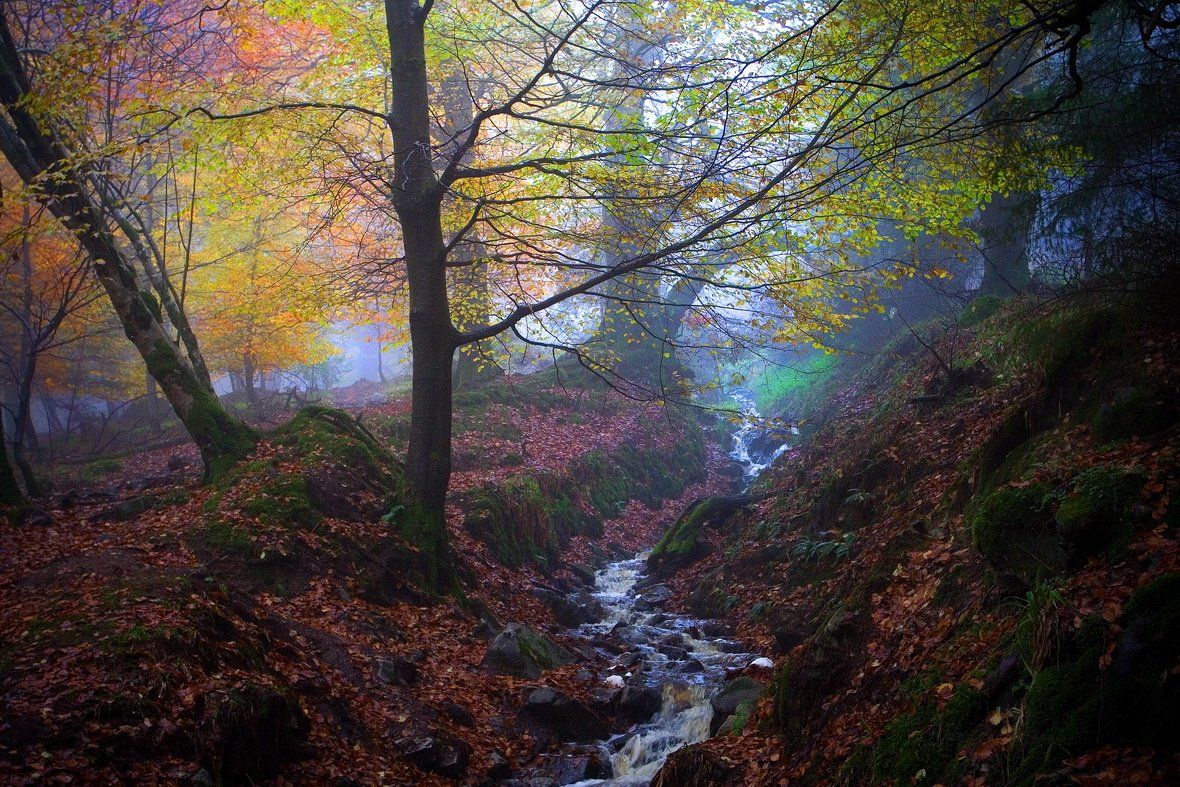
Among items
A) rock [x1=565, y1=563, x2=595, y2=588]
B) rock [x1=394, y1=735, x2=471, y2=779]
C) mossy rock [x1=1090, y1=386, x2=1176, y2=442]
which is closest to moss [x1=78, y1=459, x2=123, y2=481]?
rock [x1=565, y1=563, x2=595, y2=588]

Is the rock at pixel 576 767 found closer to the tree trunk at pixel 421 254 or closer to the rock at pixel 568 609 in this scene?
the tree trunk at pixel 421 254

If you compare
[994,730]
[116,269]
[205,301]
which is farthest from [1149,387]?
[205,301]

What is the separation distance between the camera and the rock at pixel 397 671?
6590 mm

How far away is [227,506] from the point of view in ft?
26.9

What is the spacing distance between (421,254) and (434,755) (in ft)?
18.9

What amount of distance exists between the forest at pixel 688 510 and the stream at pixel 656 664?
71 mm

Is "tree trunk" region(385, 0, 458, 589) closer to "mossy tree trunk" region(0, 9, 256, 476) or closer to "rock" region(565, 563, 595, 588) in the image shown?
"mossy tree trunk" region(0, 9, 256, 476)

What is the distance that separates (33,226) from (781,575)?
1066cm

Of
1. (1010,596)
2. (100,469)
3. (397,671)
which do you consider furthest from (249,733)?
(100,469)

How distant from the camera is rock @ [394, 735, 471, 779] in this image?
569 centimetres

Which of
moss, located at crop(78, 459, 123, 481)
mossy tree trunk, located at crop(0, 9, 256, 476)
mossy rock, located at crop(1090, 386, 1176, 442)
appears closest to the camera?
mossy rock, located at crop(1090, 386, 1176, 442)

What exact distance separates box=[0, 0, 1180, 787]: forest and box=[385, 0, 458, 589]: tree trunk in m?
0.05

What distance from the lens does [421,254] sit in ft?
28.9

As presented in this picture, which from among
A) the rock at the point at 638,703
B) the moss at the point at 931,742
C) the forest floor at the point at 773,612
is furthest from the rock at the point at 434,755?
the moss at the point at 931,742
